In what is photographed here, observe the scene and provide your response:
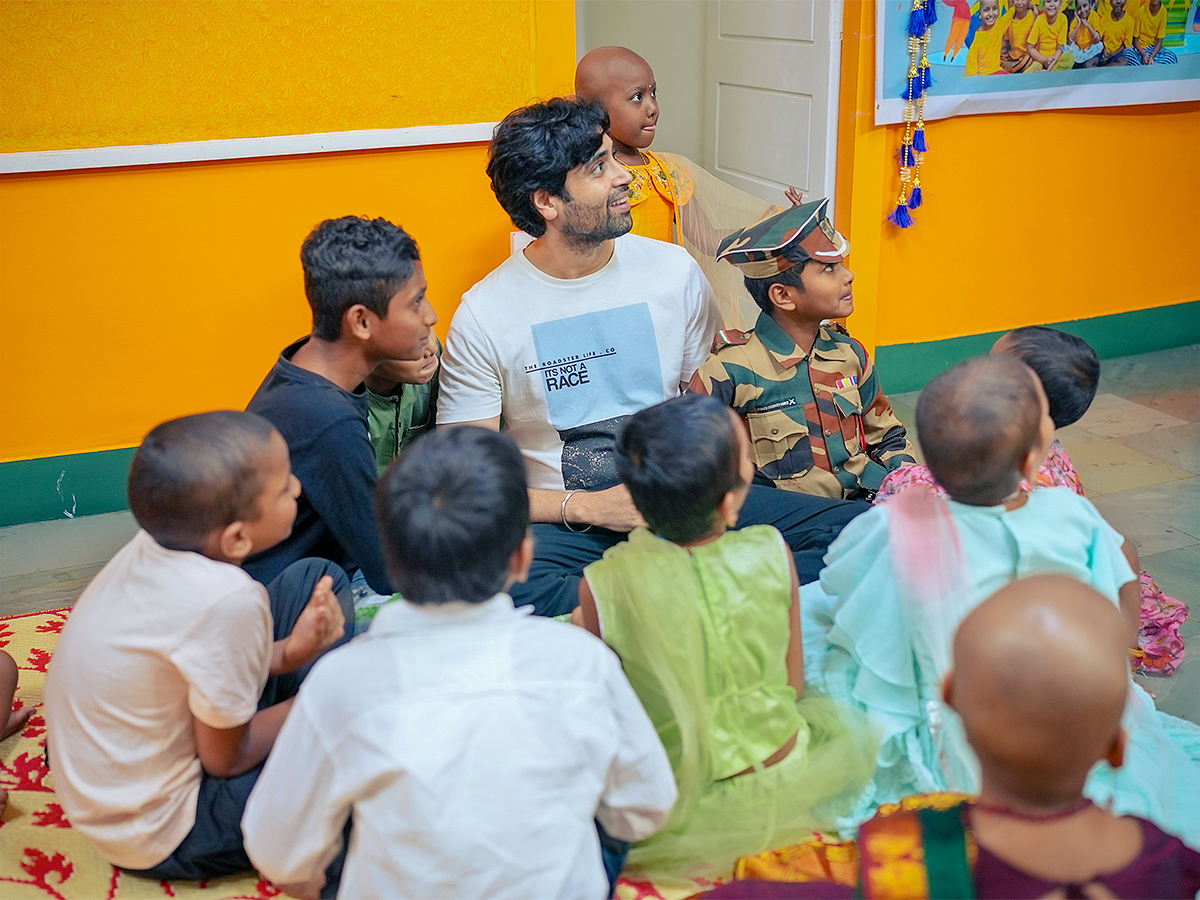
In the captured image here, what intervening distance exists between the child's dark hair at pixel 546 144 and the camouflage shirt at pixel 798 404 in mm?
497

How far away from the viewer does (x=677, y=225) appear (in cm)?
333

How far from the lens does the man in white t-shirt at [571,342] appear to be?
232 centimetres

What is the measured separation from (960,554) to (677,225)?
5.99 feet

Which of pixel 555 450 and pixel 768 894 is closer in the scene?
pixel 768 894

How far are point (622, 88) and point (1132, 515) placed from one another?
1.82 meters

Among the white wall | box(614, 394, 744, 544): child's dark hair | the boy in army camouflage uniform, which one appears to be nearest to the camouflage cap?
the boy in army camouflage uniform

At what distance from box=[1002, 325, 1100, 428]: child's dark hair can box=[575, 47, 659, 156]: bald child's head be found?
1462mm

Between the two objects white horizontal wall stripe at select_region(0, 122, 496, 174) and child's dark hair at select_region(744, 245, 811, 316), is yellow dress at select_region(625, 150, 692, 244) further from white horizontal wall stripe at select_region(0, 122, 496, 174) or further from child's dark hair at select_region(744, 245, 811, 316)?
child's dark hair at select_region(744, 245, 811, 316)

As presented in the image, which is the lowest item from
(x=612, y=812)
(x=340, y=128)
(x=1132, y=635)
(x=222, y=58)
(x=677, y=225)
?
(x=1132, y=635)

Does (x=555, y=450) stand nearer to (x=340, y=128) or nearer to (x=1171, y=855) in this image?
(x=340, y=128)

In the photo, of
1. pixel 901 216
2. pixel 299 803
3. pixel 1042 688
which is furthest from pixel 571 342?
pixel 901 216

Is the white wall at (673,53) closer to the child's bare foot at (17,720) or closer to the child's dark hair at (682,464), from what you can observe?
the child's dark hair at (682,464)

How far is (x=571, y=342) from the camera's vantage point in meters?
2.38

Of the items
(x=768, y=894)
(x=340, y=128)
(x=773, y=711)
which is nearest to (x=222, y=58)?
(x=340, y=128)
